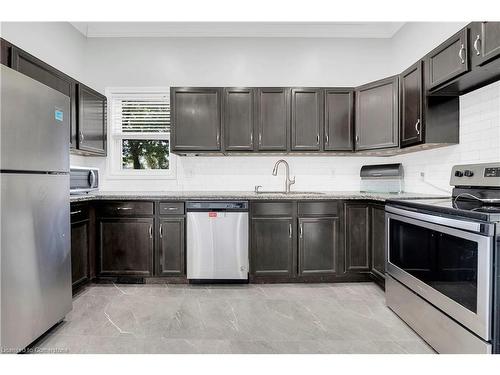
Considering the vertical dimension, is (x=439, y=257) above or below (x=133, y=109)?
below

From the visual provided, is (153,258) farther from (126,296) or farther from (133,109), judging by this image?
(133,109)

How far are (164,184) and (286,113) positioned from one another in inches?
72.8

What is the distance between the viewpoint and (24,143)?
1.72 m

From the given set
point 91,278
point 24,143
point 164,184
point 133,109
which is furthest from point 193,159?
point 24,143

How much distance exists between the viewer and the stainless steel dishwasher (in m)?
2.95

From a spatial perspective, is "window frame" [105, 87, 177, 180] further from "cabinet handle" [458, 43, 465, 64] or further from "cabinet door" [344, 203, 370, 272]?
"cabinet handle" [458, 43, 465, 64]

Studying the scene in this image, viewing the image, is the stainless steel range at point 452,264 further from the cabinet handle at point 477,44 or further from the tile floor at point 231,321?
the cabinet handle at point 477,44

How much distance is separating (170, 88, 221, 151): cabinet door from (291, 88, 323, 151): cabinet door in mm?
913

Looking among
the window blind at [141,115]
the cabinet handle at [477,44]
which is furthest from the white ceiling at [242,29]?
the cabinet handle at [477,44]

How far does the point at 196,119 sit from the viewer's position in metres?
3.30

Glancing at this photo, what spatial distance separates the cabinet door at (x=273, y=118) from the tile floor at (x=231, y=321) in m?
1.63

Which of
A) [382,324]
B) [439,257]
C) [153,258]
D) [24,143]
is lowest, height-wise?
[382,324]

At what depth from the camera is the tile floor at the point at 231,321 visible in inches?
74.2

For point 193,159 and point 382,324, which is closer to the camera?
point 382,324
